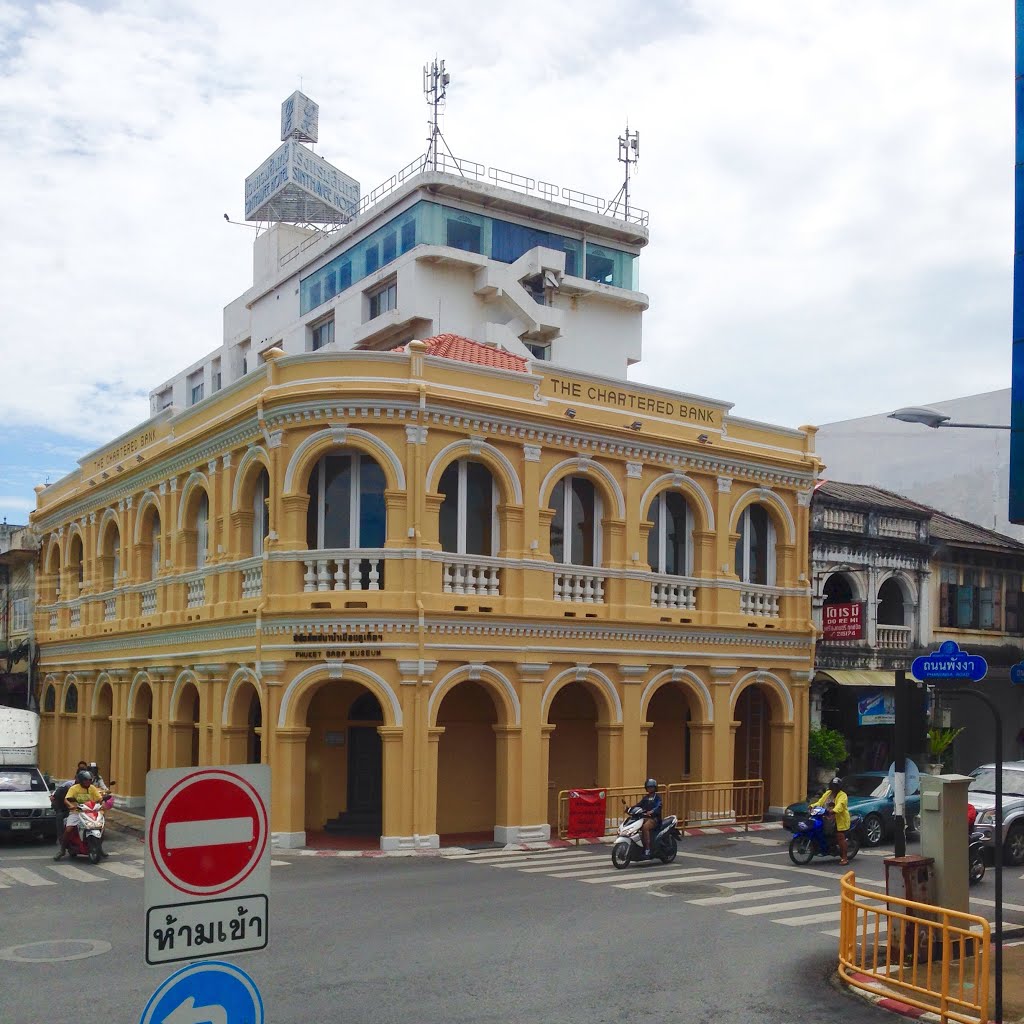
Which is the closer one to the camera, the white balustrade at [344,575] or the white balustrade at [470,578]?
the white balustrade at [344,575]

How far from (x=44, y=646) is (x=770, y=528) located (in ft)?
75.7

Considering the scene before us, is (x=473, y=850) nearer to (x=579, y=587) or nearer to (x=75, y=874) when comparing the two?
(x=579, y=587)

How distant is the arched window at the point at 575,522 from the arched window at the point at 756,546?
442cm

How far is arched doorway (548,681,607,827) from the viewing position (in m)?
27.2

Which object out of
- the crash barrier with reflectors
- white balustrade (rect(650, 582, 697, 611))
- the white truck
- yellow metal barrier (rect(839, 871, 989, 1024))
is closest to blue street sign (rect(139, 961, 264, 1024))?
yellow metal barrier (rect(839, 871, 989, 1024))

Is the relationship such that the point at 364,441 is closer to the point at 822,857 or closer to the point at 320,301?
the point at 822,857

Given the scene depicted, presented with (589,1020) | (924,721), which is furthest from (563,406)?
(589,1020)

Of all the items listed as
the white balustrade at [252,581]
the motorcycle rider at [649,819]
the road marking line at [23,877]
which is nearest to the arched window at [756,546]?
the motorcycle rider at [649,819]

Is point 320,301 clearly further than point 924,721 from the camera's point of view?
Yes

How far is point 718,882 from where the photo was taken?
1930 cm

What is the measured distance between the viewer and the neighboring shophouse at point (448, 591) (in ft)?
76.5

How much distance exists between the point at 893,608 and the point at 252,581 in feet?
56.6

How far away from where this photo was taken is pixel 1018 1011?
11.2m

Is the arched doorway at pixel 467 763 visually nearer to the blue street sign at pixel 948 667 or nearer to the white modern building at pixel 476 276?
the blue street sign at pixel 948 667
